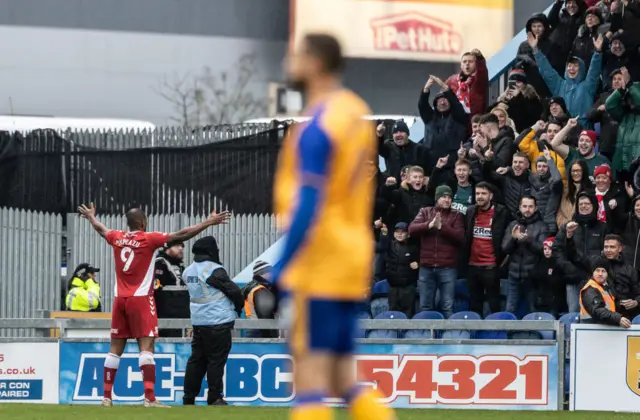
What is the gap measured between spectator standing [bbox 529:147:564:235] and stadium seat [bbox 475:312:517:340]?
148 centimetres

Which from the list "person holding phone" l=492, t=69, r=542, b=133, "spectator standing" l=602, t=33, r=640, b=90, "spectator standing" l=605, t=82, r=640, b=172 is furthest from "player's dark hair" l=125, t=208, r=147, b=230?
"spectator standing" l=602, t=33, r=640, b=90

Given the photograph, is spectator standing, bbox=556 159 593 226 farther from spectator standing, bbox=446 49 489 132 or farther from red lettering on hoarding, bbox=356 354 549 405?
spectator standing, bbox=446 49 489 132

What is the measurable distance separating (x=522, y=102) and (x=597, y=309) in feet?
16.9

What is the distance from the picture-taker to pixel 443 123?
2133 centimetres

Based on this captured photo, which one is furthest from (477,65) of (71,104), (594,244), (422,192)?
(71,104)

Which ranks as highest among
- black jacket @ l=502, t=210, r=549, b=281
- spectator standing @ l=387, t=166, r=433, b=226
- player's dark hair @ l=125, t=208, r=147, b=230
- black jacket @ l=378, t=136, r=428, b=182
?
black jacket @ l=378, t=136, r=428, b=182

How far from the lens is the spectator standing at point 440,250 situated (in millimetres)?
19062

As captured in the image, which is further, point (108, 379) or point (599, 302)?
point (599, 302)

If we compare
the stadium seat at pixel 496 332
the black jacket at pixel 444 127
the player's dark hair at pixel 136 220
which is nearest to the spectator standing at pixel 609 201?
the stadium seat at pixel 496 332

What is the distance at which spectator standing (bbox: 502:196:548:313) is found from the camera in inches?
741

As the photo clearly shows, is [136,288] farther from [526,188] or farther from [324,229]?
[324,229]

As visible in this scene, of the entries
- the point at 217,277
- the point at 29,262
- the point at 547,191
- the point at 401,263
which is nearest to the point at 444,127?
the point at 547,191

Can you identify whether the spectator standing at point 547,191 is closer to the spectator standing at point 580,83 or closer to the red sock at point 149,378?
the spectator standing at point 580,83

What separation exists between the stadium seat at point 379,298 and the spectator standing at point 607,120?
3471 mm
